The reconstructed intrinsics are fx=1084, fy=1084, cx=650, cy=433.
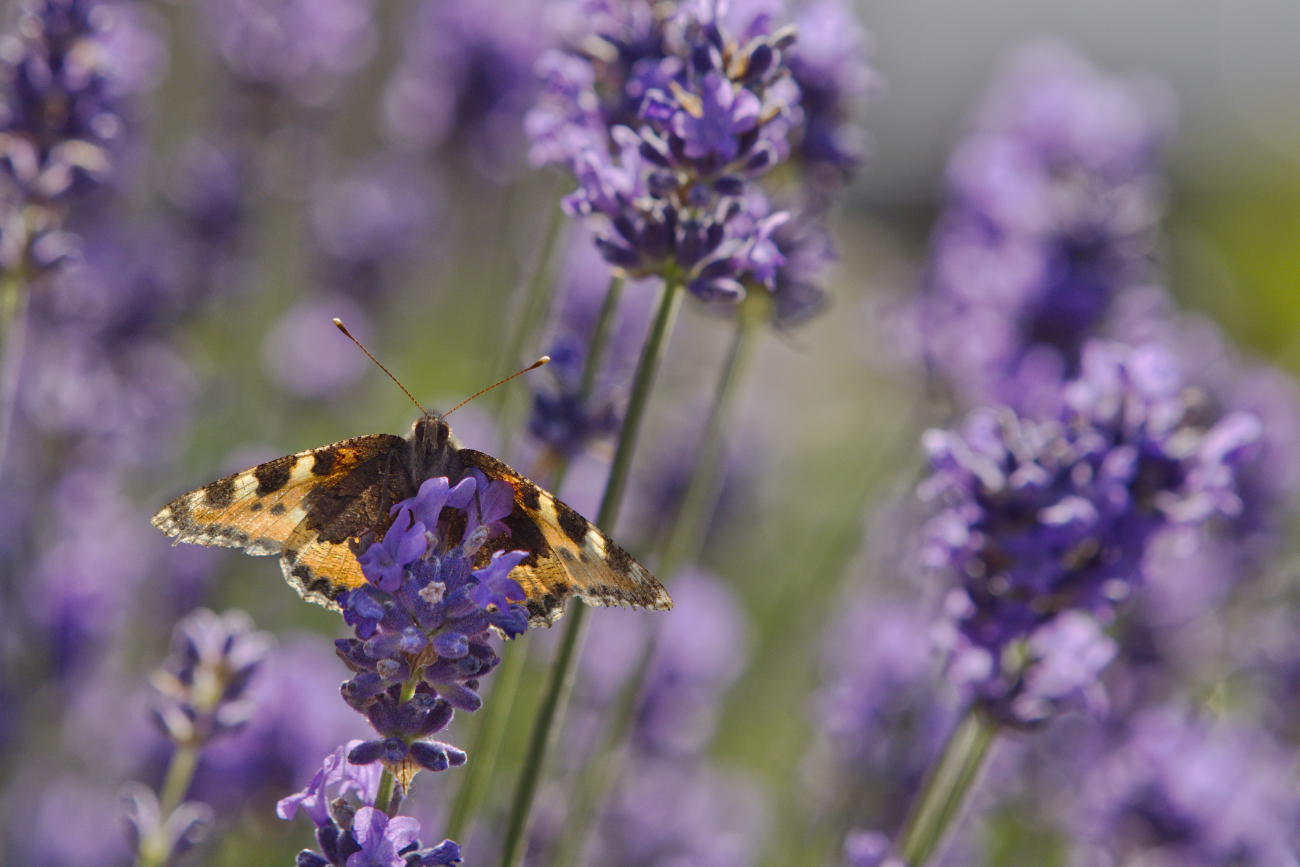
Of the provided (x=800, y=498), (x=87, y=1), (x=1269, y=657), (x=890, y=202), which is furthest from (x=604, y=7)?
(x=890, y=202)

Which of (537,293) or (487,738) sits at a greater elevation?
(537,293)

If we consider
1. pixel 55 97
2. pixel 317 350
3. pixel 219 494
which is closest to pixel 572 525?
pixel 219 494

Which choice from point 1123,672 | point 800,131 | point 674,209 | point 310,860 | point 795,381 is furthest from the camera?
point 795,381

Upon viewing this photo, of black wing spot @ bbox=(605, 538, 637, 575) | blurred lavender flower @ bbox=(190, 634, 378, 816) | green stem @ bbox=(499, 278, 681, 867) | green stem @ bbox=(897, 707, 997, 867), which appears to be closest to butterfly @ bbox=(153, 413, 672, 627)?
black wing spot @ bbox=(605, 538, 637, 575)

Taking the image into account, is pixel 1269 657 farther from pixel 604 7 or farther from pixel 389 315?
pixel 389 315

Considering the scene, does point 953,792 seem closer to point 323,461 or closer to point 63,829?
point 323,461
